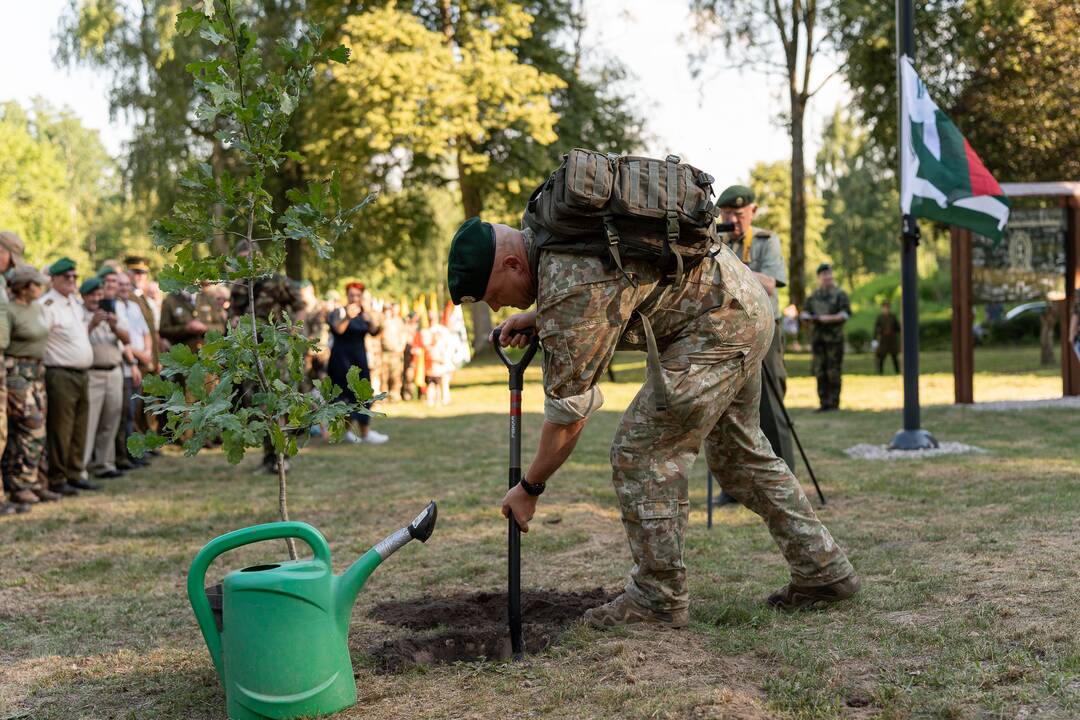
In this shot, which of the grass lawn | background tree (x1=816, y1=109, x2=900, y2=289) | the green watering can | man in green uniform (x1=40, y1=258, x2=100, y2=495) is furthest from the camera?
background tree (x1=816, y1=109, x2=900, y2=289)

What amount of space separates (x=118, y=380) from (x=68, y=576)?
15.8 ft

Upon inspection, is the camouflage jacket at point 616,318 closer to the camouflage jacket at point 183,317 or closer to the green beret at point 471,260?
the green beret at point 471,260

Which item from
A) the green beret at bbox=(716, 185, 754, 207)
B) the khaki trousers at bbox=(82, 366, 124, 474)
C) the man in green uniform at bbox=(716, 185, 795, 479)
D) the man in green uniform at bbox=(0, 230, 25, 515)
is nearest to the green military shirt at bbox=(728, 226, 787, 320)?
the man in green uniform at bbox=(716, 185, 795, 479)

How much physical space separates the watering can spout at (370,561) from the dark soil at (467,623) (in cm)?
58

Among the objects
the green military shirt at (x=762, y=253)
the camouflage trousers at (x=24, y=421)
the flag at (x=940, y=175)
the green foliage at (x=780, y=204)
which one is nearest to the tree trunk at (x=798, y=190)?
the flag at (x=940, y=175)

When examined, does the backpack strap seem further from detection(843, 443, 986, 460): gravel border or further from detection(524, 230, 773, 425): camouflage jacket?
detection(843, 443, 986, 460): gravel border

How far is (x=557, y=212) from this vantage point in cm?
382

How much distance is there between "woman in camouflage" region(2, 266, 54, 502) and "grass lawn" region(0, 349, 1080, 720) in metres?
0.41

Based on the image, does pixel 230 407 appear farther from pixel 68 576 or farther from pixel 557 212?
pixel 68 576

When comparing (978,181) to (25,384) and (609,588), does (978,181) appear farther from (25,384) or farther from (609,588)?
(25,384)

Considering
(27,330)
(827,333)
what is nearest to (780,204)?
(827,333)

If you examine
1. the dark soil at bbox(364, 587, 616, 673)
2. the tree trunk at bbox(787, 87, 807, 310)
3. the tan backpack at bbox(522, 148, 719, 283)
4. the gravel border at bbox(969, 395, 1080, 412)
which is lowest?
the dark soil at bbox(364, 587, 616, 673)

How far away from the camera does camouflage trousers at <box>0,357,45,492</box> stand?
8.90 meters

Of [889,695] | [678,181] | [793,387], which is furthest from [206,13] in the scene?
[793,387]
